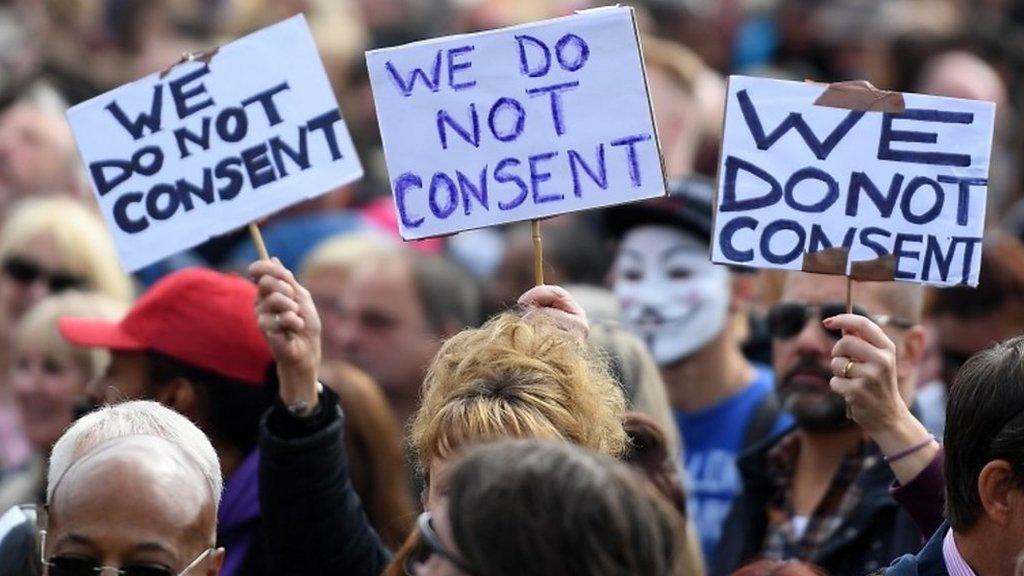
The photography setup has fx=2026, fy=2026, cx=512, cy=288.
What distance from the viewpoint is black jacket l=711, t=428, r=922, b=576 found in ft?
15.5

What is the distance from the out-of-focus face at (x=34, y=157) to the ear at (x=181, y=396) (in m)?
3.77

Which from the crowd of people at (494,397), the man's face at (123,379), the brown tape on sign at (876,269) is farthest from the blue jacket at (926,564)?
the man's face at (123,379)

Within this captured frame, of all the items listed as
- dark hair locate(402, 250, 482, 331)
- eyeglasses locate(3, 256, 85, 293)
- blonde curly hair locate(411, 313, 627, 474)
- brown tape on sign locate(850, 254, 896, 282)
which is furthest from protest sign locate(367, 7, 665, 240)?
eyeglasses locate(3, 256, 85, 293)

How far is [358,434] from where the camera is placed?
518 cm

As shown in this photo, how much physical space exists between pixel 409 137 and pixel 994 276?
116 inches

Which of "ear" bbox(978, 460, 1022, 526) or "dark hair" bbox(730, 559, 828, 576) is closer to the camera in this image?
"ear" bbox(978, 460, 1022, 526)

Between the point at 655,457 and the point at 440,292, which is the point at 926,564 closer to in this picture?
the point at 655,457

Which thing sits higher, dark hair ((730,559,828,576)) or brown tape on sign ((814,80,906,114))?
brown tape on sign ((814,80,906,114))

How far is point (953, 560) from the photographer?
3482 millimetres

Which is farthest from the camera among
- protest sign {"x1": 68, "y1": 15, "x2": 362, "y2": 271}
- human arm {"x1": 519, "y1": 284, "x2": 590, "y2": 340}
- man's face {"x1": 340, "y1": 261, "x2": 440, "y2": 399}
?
man's face {"x1": 340, "y1": 261, "x2": 440, "y2": 399}

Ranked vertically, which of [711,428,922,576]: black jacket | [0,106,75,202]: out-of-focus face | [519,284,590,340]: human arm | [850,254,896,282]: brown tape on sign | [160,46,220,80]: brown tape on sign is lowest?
[711,428,922,576]: black jacket

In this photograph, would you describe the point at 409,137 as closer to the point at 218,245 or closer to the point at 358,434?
the point at 358,434

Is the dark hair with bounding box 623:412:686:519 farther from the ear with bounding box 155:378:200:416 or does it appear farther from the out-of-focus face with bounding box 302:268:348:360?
the out-of-focus face with bounding box 302:268:348:360

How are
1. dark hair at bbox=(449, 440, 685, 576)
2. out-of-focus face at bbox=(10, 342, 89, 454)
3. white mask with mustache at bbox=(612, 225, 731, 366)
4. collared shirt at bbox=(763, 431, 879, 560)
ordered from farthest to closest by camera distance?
white mask with mustache at bbox=(612, 225, 731, 366) < out-of-focus face at bbox=(10, 342, 89, 454) < collared shirt at bbox=(763, 431, 879, 560) < dark hair at bbox=(449, 440, 685, 576)
